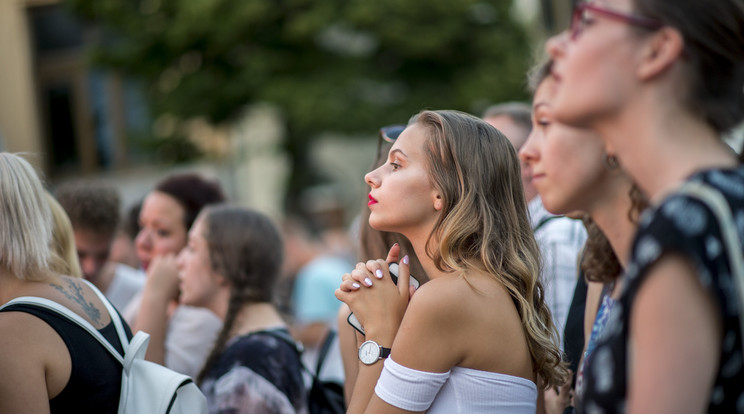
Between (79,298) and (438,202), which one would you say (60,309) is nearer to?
(79,298)

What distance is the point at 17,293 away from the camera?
2473 millimetres

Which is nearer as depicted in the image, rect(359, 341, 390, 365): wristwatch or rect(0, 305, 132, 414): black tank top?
rect(359, 341, 390, 365): wristwatch

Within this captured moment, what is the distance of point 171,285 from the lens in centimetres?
371

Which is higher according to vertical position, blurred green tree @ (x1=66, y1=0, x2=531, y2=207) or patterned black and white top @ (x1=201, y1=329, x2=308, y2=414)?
patterned black and white top @ (x1=201, y1=329, x2=308, y2=414)

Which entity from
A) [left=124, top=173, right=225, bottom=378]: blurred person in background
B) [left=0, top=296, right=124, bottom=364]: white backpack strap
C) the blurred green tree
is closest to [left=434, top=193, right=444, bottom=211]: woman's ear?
[left=0, top=296, right=124, bottom=364]: white backpack strap

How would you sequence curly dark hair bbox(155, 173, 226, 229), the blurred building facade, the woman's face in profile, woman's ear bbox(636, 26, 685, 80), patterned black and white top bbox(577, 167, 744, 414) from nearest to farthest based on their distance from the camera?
patterned black and white top bbox(577, 167, 744, 414) < woman's ear bbox(636, 26, 685, 80) < the woman's face in profile < curly dark hair bbox(155, 173, 226, 229) < the blurred building facade

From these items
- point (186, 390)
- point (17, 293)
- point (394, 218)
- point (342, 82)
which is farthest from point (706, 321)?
point (342, 82)

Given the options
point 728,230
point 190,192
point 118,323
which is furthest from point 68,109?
point 728,230

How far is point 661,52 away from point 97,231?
3.77 meters

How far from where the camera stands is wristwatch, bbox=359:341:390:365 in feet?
7.39

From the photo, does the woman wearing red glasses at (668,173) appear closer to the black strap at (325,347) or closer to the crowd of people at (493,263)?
the crowd of people at (493,263)

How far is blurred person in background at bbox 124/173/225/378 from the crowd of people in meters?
0.01

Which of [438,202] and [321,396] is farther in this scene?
[321,396]

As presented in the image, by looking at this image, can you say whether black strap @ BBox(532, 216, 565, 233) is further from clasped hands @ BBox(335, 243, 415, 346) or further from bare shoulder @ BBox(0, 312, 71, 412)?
bare shoulder @ BBox(0, 312, 71, 412)
